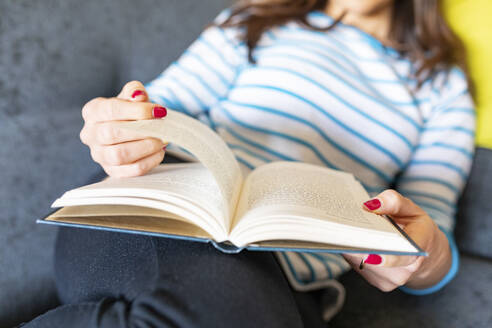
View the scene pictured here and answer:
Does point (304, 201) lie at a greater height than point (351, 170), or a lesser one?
greater

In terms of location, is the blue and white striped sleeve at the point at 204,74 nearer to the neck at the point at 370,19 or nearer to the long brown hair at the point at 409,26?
the long brown hair at the point at 409,26

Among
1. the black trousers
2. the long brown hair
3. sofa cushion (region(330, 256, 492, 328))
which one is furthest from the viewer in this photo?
the long brown hair

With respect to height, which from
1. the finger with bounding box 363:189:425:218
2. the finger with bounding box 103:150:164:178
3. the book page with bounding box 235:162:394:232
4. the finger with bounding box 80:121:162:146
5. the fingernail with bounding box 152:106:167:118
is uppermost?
the fingernail with bounding box 152:106:167:118

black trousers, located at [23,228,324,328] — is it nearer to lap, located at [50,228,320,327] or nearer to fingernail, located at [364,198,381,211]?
lap, located at [50,228,320,327]

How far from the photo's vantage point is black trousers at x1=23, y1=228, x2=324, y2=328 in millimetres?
373

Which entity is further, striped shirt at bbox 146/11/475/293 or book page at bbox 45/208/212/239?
striped shirt at bbox 146/11/475/293

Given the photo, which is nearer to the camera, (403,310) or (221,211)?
(221,211)

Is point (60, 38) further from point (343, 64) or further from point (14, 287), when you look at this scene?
point (343, 64)

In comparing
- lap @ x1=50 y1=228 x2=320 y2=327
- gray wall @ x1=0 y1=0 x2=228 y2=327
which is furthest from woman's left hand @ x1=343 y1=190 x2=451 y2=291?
gray wall @ x1=0 y1=0 x2=228 y2=327

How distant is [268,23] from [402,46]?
351mm

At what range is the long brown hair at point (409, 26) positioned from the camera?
2.94 feet

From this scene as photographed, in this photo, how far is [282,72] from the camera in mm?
819

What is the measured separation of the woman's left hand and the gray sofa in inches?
7.6

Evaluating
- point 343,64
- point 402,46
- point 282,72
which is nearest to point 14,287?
point 282,72
